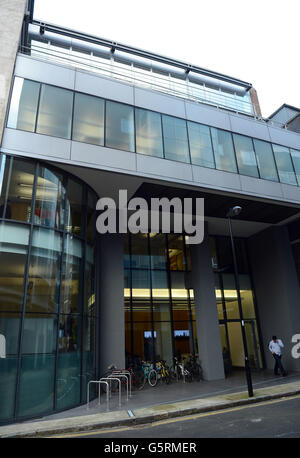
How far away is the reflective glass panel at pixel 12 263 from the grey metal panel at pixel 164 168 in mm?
5337

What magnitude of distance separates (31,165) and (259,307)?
16.1m

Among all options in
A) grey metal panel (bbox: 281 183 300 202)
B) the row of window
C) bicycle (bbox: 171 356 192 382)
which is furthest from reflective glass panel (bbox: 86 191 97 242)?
grey metal panel (bbox: 281 183 300 202)

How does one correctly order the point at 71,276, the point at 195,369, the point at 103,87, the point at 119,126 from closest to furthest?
the point at 71,276
the point at 119,126
the point at 103,87
the point at 195,369

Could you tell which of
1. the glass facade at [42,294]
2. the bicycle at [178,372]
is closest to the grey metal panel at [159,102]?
the glass facade at [42,294]

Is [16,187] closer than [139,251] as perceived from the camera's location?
Yes

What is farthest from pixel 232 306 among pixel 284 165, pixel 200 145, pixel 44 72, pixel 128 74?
pixel 44 72

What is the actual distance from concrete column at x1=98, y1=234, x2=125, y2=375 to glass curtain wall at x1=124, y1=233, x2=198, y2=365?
1841 mm

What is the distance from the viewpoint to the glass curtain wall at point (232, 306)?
17828 millimetres

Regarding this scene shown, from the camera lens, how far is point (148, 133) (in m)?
13.0

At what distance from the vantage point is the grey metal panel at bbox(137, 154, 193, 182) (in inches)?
484

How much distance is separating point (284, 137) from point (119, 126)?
1013 cm

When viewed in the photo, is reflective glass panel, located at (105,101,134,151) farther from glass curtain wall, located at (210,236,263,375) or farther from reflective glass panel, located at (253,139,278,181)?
glass curtain wall, located at (210,236,263,375)

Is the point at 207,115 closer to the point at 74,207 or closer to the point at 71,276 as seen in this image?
the point at 74,207

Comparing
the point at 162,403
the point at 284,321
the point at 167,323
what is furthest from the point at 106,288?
the point at 284,321
